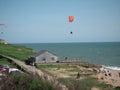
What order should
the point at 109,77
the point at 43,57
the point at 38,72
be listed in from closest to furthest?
the point at 38,72, the point at 109,77, the point at 43,57

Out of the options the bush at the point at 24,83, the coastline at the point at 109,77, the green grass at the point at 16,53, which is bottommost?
the coastline at the point at 109,77

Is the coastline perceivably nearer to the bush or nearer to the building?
the building

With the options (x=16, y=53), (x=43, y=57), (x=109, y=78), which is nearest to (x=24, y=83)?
(x=109, y=78)

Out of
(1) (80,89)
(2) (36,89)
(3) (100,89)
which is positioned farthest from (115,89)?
(2) (36,89)

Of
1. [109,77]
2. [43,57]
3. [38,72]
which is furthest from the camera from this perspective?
[43,57]

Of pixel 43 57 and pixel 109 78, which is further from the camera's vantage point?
pixel 43 57

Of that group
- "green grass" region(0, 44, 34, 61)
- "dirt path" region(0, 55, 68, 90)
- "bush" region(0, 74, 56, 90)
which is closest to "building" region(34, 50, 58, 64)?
"dirt path" region(0, 55, 68, 90)

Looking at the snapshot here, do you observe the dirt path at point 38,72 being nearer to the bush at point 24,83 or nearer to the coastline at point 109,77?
the bush at point 24,83

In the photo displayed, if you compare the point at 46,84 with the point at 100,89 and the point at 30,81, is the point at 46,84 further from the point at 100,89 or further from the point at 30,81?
the point at 100,89

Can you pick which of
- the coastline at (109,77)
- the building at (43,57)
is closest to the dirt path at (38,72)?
the building at (43,57)

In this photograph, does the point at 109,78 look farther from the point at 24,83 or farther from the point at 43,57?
the point at 24,83

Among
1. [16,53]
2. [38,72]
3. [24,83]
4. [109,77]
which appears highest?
[24,83]
